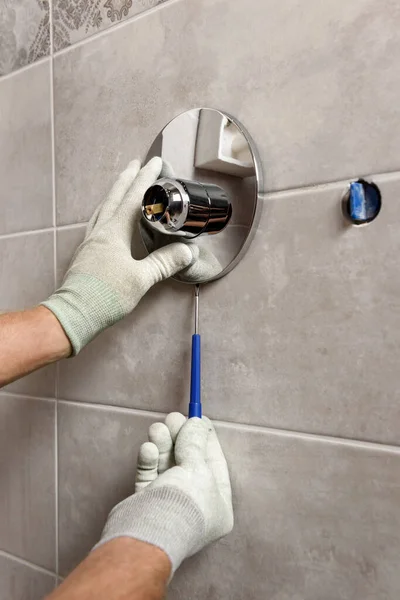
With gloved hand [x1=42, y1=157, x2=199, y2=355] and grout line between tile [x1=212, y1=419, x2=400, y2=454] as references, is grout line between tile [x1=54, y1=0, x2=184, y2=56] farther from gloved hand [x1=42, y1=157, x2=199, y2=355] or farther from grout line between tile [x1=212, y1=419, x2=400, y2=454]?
grout line between tile [x1=212, y1=419, x2=400, y2=454]

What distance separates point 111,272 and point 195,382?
0.52 ft

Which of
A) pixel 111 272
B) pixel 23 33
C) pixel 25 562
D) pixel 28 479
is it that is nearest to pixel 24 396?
pixel 28 479

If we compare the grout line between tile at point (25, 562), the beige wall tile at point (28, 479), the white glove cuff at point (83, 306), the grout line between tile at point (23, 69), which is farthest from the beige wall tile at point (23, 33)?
the grout line between tile at point (25, 562)

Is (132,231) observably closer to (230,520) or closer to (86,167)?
(86,167)

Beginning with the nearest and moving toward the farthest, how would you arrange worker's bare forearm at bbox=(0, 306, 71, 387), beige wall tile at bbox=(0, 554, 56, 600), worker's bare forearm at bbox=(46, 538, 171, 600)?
worker's bare forearm at bbox=(46, 538, 171, 600), worker's bare forearm at bbox=(0, 306, 71, 387), beige wall tile at bbox=(0, 554, 56, 600)

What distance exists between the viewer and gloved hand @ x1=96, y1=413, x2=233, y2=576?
1.76ft

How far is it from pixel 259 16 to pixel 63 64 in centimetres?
34

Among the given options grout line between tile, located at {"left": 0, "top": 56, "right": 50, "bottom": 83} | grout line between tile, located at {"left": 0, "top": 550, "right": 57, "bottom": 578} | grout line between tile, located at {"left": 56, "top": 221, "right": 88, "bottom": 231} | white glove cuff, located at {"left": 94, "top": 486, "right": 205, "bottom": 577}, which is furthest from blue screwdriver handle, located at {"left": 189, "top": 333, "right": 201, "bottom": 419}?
grout line between tile, located at {"left": 0, "top": 56, "right": 50, "bottom": 83}

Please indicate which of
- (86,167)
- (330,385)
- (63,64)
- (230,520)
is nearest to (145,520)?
(230,520)

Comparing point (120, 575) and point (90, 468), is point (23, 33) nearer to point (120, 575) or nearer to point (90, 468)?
point (90, 468)

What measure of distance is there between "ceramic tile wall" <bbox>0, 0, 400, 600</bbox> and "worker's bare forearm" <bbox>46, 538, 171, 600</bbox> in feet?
0.53

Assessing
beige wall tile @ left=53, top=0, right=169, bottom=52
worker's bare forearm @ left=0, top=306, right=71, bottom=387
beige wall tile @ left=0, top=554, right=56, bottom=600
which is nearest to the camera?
worker's bare forearm @ left=0, top=306, right=71, bottom=387

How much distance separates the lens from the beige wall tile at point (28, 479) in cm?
85

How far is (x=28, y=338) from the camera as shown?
63cm
